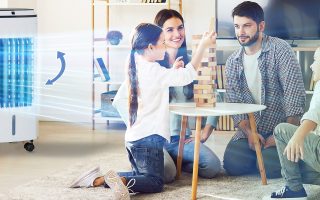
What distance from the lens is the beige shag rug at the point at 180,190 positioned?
3.34m

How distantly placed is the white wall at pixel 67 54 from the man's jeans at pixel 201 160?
1721 millimetres

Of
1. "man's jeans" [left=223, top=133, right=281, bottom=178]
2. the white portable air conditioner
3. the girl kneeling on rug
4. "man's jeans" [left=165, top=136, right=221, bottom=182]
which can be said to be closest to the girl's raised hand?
the girl kneeling on rug

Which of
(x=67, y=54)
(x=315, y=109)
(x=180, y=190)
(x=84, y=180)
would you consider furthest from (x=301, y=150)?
(x=67, y=54)

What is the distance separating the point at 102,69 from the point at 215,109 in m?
1.97

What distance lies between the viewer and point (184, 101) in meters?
3.44

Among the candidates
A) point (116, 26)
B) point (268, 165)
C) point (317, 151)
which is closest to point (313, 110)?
point (317, 151)

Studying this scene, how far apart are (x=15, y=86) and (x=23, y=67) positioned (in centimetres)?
12

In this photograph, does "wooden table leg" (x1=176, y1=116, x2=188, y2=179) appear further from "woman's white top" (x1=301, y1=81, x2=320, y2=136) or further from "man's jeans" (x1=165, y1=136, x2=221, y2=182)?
"woman's white top" (x1=301, y1=81, x2=320, y2=136)

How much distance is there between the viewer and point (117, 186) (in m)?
3.29

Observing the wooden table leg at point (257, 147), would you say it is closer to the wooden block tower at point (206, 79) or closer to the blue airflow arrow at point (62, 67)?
the wooden block tower at point (206, 79)

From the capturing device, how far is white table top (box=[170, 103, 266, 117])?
334 cm

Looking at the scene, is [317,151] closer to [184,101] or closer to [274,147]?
[274,147]

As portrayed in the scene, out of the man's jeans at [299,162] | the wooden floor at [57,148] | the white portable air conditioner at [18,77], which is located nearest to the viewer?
the man's jeans at [299,162]

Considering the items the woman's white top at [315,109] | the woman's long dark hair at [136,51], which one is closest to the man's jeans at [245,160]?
the woman's white top at [315,109]
